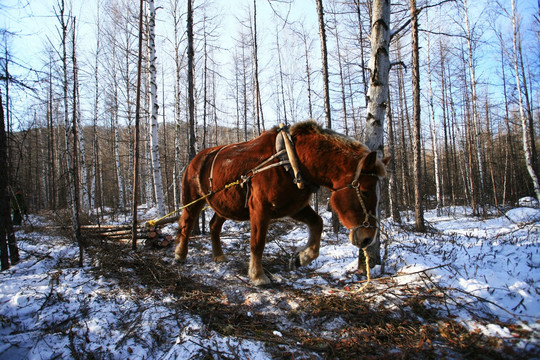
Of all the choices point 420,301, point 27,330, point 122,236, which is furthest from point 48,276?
point 420,301

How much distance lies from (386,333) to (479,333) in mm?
721

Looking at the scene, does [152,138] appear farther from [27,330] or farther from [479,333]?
[479,333]

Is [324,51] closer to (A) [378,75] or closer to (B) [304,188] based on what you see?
(A) [378,75]

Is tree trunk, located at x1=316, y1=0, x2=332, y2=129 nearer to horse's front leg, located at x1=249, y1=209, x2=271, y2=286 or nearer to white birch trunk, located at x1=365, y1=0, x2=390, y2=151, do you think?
white birch trunk, located at x1=365, y1=0, x2=390, y2=151

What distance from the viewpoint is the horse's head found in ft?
8.86

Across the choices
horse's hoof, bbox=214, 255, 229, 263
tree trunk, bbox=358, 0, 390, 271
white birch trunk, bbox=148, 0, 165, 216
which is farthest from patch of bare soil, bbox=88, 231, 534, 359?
white birch trunk, bbox=148, 0, 165, 216

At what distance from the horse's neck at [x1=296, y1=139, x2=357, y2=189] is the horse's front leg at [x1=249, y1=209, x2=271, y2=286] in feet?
2.88

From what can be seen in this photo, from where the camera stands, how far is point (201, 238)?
20.9 ft

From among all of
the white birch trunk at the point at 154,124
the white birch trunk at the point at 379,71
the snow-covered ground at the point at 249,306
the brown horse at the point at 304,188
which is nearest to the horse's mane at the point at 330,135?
the brown horse at the point at 304,188

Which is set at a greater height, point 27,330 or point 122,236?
point 122,236

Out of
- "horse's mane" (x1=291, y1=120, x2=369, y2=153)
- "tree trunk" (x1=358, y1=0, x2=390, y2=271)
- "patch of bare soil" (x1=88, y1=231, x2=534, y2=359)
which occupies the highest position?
"tree trunk" (x1=358, y1=0, x2=390, y2=271)

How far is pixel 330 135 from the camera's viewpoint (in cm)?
319

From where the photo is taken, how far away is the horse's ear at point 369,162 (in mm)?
2625

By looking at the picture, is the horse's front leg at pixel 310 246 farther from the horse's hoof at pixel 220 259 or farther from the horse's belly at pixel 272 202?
the horse's hoof at pixel 220 259
